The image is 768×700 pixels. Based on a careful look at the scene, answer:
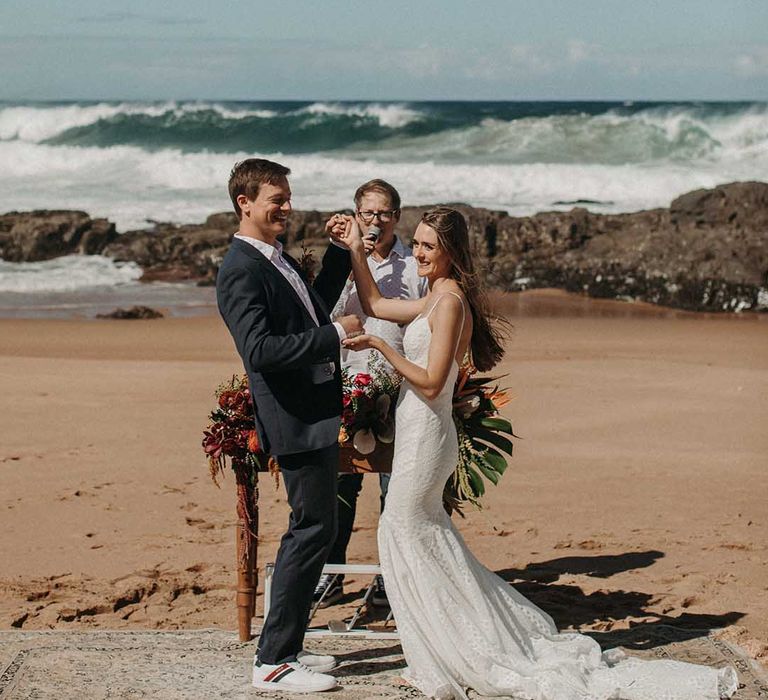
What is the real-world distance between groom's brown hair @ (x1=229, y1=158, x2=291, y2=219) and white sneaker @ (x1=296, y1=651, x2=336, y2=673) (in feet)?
6.30

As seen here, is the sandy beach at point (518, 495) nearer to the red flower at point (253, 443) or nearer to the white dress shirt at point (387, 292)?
the red flower at point (253, 443)

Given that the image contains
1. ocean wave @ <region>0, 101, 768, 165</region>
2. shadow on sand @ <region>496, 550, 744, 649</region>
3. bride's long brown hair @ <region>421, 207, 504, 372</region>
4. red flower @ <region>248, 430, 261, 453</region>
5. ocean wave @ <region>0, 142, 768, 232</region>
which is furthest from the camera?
ocean wave @ <region>0, 101, 768, 165</region>

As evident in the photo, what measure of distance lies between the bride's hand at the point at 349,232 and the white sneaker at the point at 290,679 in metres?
1.73

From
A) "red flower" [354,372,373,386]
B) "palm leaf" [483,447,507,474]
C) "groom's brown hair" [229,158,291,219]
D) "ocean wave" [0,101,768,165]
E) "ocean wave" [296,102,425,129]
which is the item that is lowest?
"palm leaf" [483,447,507,474]

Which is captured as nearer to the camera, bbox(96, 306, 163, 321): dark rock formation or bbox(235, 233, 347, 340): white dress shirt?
bbox(235, 233, 347, 340): white dress shirt

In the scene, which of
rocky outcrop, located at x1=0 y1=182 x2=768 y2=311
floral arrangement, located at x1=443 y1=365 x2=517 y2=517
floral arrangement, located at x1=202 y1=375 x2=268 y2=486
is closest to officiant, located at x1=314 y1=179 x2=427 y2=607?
floral arrangement, located at x1=443 y1=365 x2=517 y2=517

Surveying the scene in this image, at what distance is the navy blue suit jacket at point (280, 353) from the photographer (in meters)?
4.69

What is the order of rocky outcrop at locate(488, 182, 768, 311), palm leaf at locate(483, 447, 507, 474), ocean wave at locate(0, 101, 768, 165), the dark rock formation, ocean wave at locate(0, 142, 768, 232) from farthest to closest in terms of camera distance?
1. ocean wave at locate(0, 101, 768, 165)
2. ocean wave at locate(0, 142, 768, 232)
3. rocky outcrop at locate(488, 182, 768, 311)
4. the dark rock formation
5. palm leaf at locate(483, 447, 507, 474)

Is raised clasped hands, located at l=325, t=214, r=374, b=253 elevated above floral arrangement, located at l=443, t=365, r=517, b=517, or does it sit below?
above

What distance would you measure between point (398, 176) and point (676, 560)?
31.7m

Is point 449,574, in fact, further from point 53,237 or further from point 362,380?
point 53,237

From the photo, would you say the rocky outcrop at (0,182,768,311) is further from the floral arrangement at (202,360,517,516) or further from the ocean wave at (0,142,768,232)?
the floral arrangement at (202,360,517,516)

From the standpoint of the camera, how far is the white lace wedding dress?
498 cm

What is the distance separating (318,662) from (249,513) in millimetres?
808
